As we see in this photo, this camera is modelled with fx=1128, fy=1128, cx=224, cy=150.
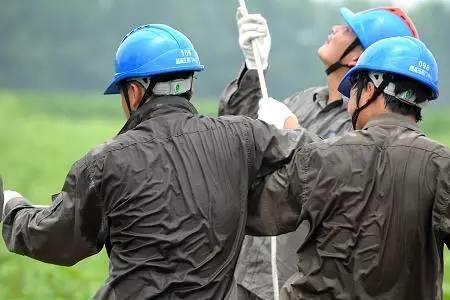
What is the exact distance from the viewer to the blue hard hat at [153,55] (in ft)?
14.8

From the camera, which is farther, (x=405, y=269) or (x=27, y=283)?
(x=27, y=283)

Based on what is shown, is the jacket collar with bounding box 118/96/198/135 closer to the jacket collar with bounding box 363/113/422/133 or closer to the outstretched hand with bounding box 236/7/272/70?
the jacket collar with bounding box 363/113/422/133

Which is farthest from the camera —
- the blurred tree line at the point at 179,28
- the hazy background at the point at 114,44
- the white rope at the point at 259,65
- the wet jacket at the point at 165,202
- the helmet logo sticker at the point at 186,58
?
the blurred tree line at the point at 179,28

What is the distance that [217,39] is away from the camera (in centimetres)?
3903

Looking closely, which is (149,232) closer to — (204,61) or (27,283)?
(27,283)

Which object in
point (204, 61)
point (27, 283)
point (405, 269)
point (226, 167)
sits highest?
point (226, 167)

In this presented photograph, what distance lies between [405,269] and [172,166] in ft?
3.18

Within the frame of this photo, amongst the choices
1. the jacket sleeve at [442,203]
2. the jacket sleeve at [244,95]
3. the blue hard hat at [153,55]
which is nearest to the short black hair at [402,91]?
the jacket sleeve at [442,203]

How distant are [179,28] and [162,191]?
34.0m

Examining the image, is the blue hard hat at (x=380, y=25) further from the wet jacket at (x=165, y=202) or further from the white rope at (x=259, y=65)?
the wet jacket at (x=165, y=202)

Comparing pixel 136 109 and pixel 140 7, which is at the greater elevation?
pixel 136 109

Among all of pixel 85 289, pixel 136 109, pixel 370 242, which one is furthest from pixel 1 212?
pixel 85 289

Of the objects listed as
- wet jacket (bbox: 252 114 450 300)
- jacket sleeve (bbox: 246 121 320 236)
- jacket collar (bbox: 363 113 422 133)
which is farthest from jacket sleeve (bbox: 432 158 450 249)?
jacket sleeve (bbox: 246 121 320 236)

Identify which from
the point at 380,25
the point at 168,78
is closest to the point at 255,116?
the point at 380,25
